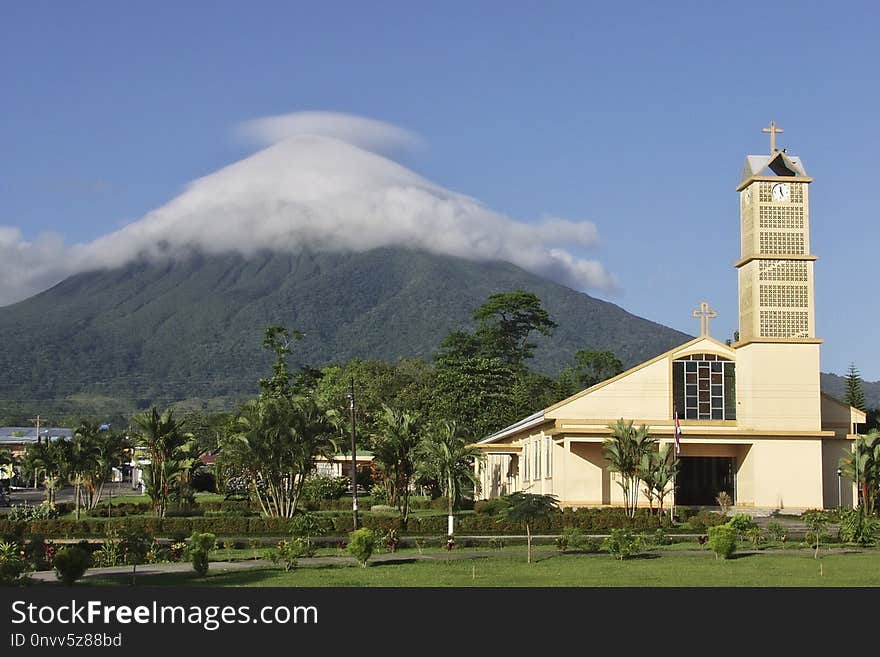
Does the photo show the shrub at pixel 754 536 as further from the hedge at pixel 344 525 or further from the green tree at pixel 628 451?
the green tree at pixel 628 451

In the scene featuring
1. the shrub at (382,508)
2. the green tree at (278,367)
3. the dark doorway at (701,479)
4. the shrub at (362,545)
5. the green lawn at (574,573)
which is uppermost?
the green tree at (278,367)

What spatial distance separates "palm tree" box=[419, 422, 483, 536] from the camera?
193 feet

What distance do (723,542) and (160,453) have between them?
3241cm

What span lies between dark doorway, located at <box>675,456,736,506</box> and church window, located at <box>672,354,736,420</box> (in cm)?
369

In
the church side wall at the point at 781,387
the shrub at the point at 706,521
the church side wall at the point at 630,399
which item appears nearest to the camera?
the shrub at the point at 706,521

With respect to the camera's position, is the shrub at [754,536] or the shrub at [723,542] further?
the shrub at [754,536]

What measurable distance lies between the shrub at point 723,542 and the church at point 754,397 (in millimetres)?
25065

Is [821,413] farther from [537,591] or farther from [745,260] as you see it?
[537,591]

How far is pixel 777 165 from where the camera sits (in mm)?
58031

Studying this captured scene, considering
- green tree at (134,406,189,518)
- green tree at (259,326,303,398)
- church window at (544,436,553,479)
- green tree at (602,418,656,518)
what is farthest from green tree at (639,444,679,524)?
green tree at (259,326,303,398)

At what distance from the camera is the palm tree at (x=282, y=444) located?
2121 inches

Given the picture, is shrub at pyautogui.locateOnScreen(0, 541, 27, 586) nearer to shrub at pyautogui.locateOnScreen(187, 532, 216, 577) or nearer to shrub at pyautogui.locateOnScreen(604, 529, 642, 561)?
shrub at pyautogui.locateOnScreen(187, 532, 216, 577)

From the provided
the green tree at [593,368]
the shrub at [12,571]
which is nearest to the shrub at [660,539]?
the shrub at [12,571]

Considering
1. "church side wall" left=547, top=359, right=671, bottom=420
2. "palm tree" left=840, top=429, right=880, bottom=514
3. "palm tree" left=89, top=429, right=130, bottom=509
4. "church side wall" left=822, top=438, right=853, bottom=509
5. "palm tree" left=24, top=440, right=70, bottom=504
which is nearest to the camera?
"palm tree" left=840, top=429, right=880, bottom=514
